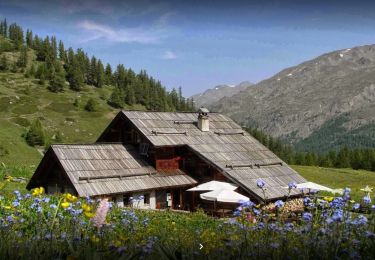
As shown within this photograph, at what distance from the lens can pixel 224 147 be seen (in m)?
38.9

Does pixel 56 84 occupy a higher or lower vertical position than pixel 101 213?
higher

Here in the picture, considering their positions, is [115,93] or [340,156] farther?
[115,93]

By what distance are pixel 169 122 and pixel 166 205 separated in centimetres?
723

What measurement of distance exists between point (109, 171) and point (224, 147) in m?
10.3

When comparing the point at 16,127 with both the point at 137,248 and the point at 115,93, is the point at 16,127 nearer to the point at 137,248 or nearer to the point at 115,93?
the point at 115,93

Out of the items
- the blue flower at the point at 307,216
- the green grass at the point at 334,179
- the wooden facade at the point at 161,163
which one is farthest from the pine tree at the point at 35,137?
the blue flower at the point at 307,216

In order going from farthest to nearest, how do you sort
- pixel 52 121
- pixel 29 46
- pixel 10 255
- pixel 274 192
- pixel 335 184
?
1. pixel 29 46
2. pixel 52 121
3. pixel 335 184
4. pixel 274 192
5. pixel 10 255

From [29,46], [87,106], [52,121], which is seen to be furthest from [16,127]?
[29,46]

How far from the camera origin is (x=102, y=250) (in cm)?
436

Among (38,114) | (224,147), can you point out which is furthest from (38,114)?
(224,147)

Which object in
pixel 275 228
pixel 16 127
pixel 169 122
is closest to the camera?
pixel 275 228

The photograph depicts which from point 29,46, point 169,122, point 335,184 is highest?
point 29,46

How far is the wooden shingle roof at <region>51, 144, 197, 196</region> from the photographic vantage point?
30.4 meters

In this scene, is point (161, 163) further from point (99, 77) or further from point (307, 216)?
point (99, 77)
